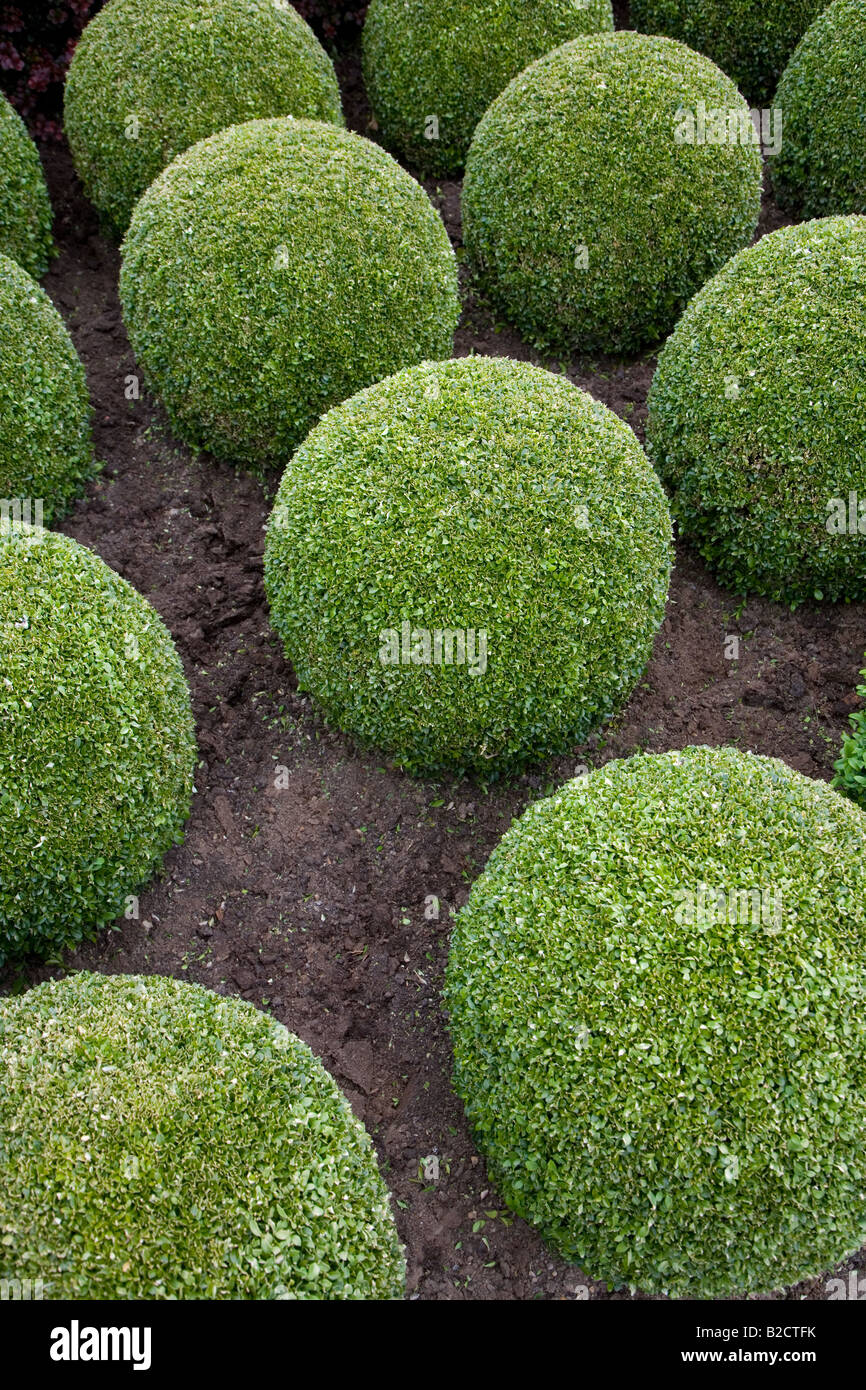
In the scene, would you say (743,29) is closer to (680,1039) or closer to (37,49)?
(37,49)

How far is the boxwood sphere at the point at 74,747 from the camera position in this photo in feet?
16.4

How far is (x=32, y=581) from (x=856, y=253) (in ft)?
16.0

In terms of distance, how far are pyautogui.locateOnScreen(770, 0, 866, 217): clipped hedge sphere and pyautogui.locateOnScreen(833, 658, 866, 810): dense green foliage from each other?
4.53 metres

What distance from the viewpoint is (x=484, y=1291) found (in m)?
4.69

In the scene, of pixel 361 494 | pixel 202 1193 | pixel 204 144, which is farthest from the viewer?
pixel 204 144

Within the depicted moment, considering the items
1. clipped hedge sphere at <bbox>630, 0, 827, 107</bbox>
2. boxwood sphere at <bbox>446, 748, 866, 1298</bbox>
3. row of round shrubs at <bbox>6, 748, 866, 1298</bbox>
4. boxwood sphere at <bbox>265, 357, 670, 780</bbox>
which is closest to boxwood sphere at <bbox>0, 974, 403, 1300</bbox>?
row of round shrubs at <bbox>6, 748, 866, 1298</bbox>

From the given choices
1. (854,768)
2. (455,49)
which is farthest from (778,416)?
(455,49)

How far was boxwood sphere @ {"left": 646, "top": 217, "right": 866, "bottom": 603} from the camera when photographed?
6.27m

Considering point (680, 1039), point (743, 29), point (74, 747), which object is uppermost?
point (743, 29)

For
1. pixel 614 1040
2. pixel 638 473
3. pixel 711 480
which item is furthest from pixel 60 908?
pixel 711 480

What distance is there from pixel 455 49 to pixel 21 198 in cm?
337

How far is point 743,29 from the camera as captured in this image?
924cm

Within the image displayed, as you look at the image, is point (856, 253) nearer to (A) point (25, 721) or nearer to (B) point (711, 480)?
(B) point (711, 480)

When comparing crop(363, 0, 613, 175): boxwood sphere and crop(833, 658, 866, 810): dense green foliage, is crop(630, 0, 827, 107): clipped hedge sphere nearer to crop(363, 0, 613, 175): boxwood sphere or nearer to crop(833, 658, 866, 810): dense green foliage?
crop(363, 0, 613, 175): boxwood sphere
